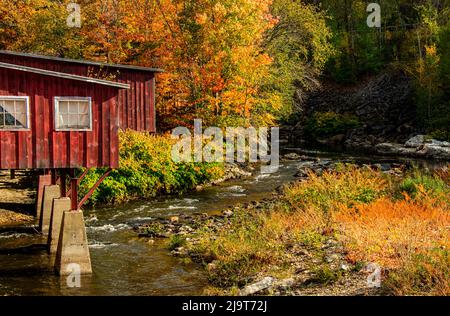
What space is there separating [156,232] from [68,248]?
16.3ft

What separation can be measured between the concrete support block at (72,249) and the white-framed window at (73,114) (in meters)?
2.66

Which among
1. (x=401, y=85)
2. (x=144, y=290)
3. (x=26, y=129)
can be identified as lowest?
(x=144, y=290)

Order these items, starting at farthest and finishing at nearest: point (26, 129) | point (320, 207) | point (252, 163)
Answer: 1. point (252, 163)
2. point (320, 207)
3. point (26, 129)

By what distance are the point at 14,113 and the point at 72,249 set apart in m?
4.27

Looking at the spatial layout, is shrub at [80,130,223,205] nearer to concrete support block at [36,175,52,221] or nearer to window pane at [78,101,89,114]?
concrete support block at [36,175,52,221]

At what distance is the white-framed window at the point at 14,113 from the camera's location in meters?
14.8

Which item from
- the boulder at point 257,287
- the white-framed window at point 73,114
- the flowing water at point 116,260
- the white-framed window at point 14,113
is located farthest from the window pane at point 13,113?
the boulder at point 257,287

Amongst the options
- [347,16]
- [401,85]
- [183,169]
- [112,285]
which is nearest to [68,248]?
[112,285]

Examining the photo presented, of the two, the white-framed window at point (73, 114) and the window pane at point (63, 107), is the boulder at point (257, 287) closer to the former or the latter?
the white-framed window at point (73, 114)

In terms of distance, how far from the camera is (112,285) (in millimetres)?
13969

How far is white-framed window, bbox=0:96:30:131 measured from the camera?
14766 mm

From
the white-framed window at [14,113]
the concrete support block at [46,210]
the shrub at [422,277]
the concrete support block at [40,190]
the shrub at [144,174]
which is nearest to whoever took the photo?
the shrub at [422,277]

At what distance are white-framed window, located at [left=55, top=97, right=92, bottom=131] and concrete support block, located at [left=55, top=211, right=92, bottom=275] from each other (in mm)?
2658

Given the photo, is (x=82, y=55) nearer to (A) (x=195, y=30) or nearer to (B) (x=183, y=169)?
(A) (x=195, y=30)
